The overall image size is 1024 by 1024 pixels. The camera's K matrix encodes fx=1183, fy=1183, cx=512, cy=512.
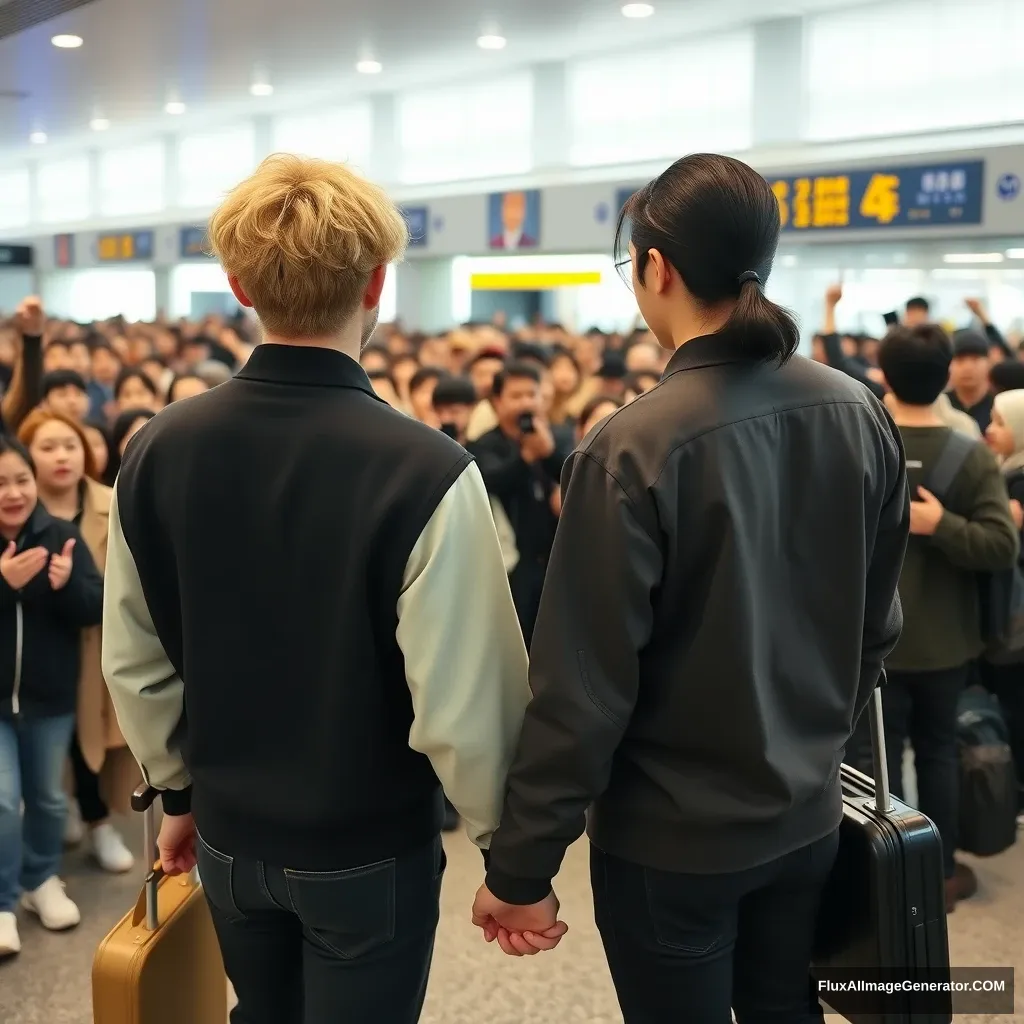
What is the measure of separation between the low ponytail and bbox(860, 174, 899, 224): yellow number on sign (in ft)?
30.4

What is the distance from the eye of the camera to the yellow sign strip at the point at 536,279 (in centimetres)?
1467

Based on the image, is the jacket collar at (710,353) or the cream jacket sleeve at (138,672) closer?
the jacket collar at (710,353)

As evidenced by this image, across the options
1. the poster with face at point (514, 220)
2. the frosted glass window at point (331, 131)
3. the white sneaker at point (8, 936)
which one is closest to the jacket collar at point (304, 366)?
the white sneaker at point (8, 936)

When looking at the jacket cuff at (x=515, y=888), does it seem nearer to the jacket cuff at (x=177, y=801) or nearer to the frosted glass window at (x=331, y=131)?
the jacket cuff at (x=177, y=801)

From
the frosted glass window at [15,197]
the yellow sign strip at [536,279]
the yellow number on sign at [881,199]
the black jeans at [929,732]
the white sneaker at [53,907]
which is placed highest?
the frosted glass window at [15,197]

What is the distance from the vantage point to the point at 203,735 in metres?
1.67

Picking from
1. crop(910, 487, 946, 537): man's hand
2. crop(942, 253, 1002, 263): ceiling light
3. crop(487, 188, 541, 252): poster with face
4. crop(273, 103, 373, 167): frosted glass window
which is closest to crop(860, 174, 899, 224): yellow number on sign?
crop(942, 253, 1002, 263): ceiling light

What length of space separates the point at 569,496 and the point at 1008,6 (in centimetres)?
1019

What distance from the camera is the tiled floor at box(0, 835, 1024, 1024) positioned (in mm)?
3008

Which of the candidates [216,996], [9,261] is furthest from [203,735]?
[9,261]

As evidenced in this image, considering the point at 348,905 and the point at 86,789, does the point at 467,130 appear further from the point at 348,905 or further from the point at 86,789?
the point at 348,905

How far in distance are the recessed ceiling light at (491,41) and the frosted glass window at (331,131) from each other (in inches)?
142

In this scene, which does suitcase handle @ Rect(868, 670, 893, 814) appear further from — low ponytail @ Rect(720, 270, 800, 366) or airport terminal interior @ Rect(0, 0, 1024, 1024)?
airport terminal interior @ Rect(0, 0, 1024, 1024)

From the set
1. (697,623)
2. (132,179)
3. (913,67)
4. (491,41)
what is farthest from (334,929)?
(132,179)
